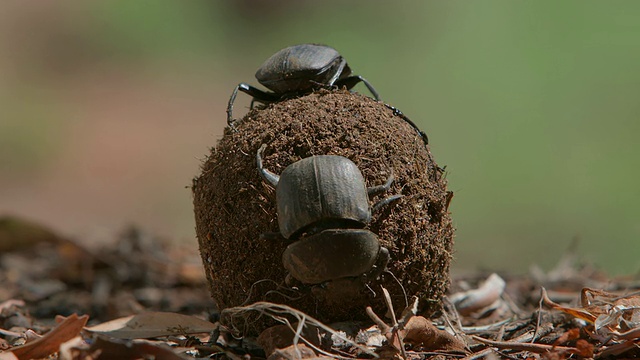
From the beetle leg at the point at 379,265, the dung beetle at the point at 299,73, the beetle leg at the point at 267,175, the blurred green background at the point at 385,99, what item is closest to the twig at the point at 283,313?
the beetle leg at the point at 379,265

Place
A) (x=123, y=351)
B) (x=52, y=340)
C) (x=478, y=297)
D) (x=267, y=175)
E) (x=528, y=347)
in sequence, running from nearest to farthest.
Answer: (x=123, y=351) → (x=52, y=340) → (x=528, y=347) → (x=267, y=175) → (x=478, y=297)

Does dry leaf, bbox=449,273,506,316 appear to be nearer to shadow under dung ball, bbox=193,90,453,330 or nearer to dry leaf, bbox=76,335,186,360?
shadow under dung ball, bbox=193,90,453,330

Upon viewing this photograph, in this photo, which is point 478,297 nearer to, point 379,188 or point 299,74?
point 379,188

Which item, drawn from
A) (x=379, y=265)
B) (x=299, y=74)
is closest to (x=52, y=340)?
(x=379, y=265)

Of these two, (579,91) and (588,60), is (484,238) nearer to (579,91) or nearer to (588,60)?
(579,91)

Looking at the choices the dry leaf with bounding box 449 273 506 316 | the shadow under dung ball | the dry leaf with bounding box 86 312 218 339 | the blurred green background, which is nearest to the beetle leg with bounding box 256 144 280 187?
the shadow under dung ball

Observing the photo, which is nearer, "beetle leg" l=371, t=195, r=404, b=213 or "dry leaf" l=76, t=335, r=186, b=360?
"dry leaf" l=76, t=335, r=186, b=360
